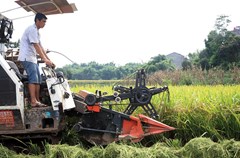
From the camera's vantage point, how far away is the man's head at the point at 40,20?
5578 mm

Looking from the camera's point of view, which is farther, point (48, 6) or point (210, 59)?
point (210, 59)

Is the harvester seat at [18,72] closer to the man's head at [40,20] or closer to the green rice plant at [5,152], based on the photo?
the man's head at [40,20]

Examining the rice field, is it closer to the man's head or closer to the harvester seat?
the harvester seat

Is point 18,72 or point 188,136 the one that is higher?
point 18,72

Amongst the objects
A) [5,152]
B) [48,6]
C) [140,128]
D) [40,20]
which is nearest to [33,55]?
[40,20]

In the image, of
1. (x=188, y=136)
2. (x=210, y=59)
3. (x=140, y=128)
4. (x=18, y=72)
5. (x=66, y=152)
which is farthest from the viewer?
(x=210, y=59)

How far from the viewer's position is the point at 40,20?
5.59 metres

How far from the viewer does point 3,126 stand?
5.22 m

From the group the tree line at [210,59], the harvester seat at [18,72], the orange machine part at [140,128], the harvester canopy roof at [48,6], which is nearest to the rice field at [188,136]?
the orange machine part at [140,128]

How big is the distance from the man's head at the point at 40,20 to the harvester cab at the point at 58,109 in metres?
0.29

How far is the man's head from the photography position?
558cm

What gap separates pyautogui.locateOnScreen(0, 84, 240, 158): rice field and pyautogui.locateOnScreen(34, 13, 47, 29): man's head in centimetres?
182

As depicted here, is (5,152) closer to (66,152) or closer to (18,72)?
(66,152)

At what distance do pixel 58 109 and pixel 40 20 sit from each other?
4.60 ft
